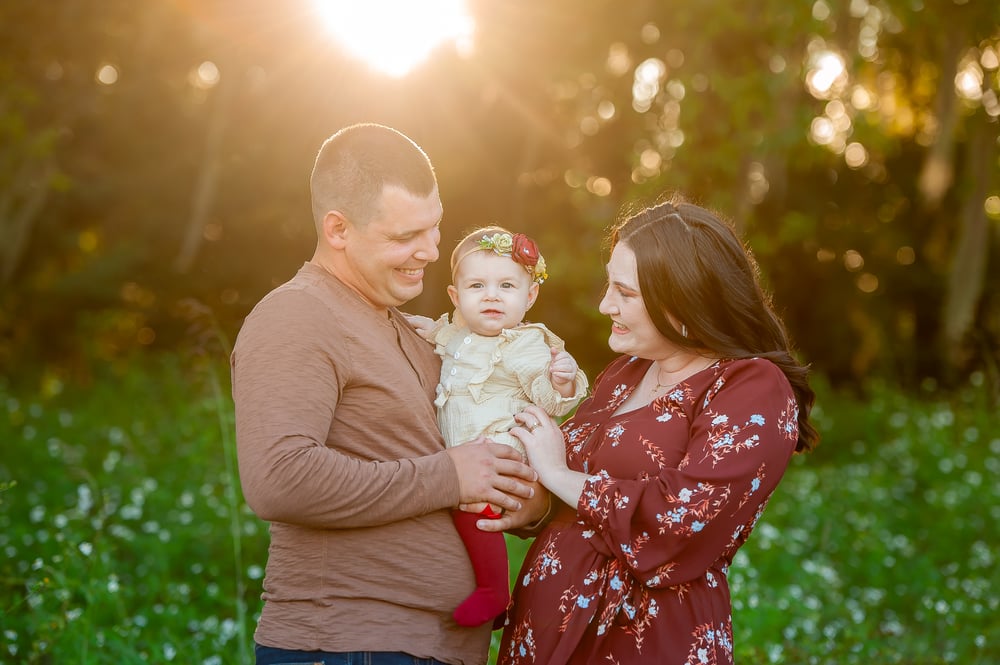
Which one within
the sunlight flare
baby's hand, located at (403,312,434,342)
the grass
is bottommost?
the grass

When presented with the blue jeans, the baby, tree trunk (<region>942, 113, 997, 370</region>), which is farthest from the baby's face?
tree trunk (<region>942, 113, 997, 370</region>)

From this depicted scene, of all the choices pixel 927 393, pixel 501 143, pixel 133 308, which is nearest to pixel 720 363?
pixel 927 393

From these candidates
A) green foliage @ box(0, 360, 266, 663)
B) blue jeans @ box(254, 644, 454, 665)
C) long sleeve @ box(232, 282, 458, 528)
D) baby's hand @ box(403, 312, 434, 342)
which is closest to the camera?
long sleeve @ box(232, 282, 458, 528)

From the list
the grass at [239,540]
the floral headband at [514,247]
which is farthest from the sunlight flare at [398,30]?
the floral headband at [514,247]

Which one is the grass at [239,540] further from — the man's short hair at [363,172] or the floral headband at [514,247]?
the floral headband at [514,247]

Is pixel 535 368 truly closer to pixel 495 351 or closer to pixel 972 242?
pixel 495 351

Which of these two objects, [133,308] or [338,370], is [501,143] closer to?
[133,308]

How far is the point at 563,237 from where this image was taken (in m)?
13.6

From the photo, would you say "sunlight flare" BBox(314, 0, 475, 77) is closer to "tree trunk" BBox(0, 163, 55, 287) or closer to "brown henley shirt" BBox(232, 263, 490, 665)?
"tree trunk" BBox(0, 163, 55, 287)

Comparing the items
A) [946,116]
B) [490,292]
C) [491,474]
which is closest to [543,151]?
[946,116]

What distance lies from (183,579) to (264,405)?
13.9 feet

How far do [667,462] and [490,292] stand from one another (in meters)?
0.72

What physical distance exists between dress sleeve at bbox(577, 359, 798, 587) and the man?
280 millimetres

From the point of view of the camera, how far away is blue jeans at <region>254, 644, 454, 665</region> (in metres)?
2.51
